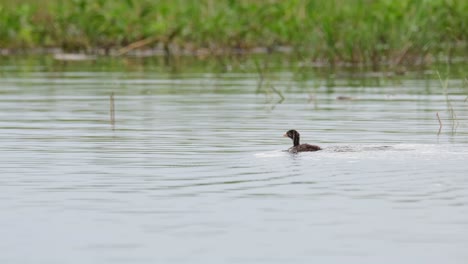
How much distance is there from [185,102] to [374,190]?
10.8 m

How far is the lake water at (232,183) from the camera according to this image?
9.27 meters

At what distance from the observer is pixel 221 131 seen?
1703 centimetres

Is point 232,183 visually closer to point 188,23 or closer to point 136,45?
point 188,23

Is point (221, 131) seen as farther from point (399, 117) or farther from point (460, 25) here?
point (460, 25)

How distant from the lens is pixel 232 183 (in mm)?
12023

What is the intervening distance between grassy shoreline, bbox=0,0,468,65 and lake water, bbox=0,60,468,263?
1285 centimetres

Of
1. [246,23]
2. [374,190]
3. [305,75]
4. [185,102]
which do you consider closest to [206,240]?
[374,190]

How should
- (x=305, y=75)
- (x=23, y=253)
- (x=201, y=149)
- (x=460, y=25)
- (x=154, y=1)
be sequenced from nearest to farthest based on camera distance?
(x=23, y=253), (x=201, y=149), (x=305, y=75), (x=460, y=25), (x=154, y=1)

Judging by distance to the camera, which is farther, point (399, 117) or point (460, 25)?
point (460, 25)

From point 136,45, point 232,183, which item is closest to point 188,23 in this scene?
point 136,45

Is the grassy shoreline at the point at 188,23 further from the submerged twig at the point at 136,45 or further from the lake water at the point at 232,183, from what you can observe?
the lake water at the point at 232,183

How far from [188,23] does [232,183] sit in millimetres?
26034

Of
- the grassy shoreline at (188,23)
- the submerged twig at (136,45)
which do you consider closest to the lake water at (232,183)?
the grassy shoreline at (188,23)

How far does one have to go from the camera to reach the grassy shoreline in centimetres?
3453
